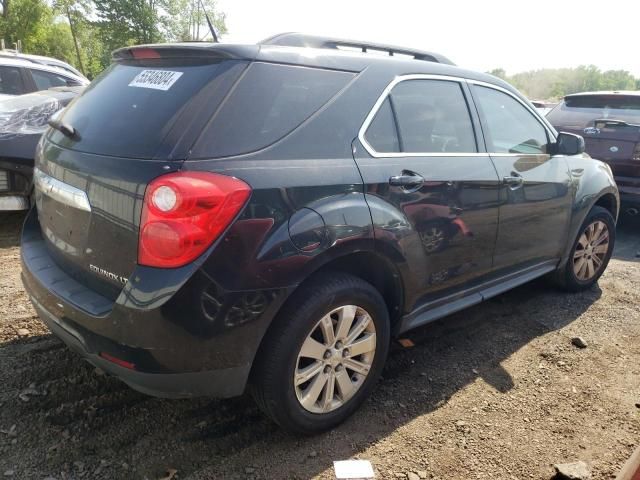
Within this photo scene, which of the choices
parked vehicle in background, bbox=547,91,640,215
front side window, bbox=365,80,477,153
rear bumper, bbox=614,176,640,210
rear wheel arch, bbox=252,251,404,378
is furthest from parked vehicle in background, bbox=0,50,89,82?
rear bumper, bbox=614,176,640,210

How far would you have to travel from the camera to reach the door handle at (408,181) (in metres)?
2.52

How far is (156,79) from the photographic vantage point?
229 cm

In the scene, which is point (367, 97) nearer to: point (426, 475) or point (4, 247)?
point (426, 475)

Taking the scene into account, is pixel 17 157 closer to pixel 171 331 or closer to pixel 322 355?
pixel 171 331

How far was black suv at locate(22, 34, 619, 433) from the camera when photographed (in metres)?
1.94

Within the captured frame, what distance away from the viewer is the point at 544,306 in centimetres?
416

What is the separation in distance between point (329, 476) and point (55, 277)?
1.50 meters

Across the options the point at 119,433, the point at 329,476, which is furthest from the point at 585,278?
the point at 119,433

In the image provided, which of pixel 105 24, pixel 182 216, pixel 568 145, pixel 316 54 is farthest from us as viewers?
pixel 105 24

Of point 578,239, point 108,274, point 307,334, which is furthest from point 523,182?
point 108,274

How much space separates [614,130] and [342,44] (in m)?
4.94

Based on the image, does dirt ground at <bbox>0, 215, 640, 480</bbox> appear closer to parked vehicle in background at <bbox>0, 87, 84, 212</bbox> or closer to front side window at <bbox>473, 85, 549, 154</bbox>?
front side window at <bbox>473, 85, 549, 154</bbox>

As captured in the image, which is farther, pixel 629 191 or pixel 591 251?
pixel 629 191

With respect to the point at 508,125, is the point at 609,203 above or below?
below
